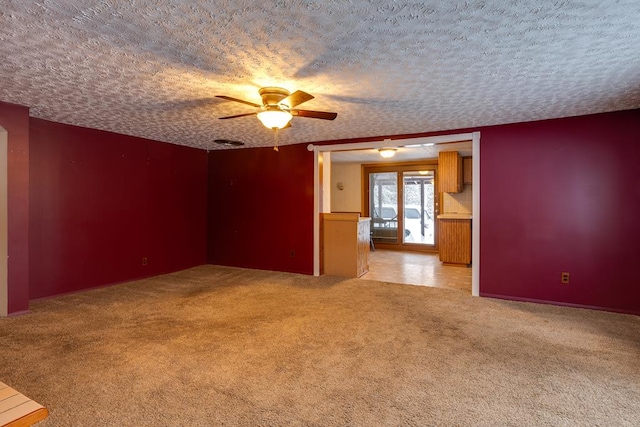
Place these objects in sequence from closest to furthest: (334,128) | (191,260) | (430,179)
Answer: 1. (334,128)
2. (191,260)
3. (430,179)

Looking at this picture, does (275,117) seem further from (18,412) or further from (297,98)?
(18,412)

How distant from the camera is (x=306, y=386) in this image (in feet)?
7.43

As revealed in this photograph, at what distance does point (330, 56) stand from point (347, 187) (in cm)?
682

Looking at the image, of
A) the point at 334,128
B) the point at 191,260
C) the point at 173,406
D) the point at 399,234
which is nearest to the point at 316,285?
the point at 334,128

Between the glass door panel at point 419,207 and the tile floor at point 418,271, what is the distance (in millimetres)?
801

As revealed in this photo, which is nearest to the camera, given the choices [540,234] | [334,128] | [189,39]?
[189,39]

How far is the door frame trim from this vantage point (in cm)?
457

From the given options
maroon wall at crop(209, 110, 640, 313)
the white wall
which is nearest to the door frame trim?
maroon wall at crop(209, 110, 640, 313)

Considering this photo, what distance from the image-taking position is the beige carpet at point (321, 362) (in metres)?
1.99

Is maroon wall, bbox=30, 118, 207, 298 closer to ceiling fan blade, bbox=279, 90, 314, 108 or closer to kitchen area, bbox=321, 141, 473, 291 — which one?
kitchen area, bbox=321, 141, 473, 291

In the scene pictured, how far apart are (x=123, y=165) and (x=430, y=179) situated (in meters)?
6.47

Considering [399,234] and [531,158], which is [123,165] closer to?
[531,158]

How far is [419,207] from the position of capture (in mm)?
8508

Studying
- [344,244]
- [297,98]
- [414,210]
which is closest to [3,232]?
[297,98]
